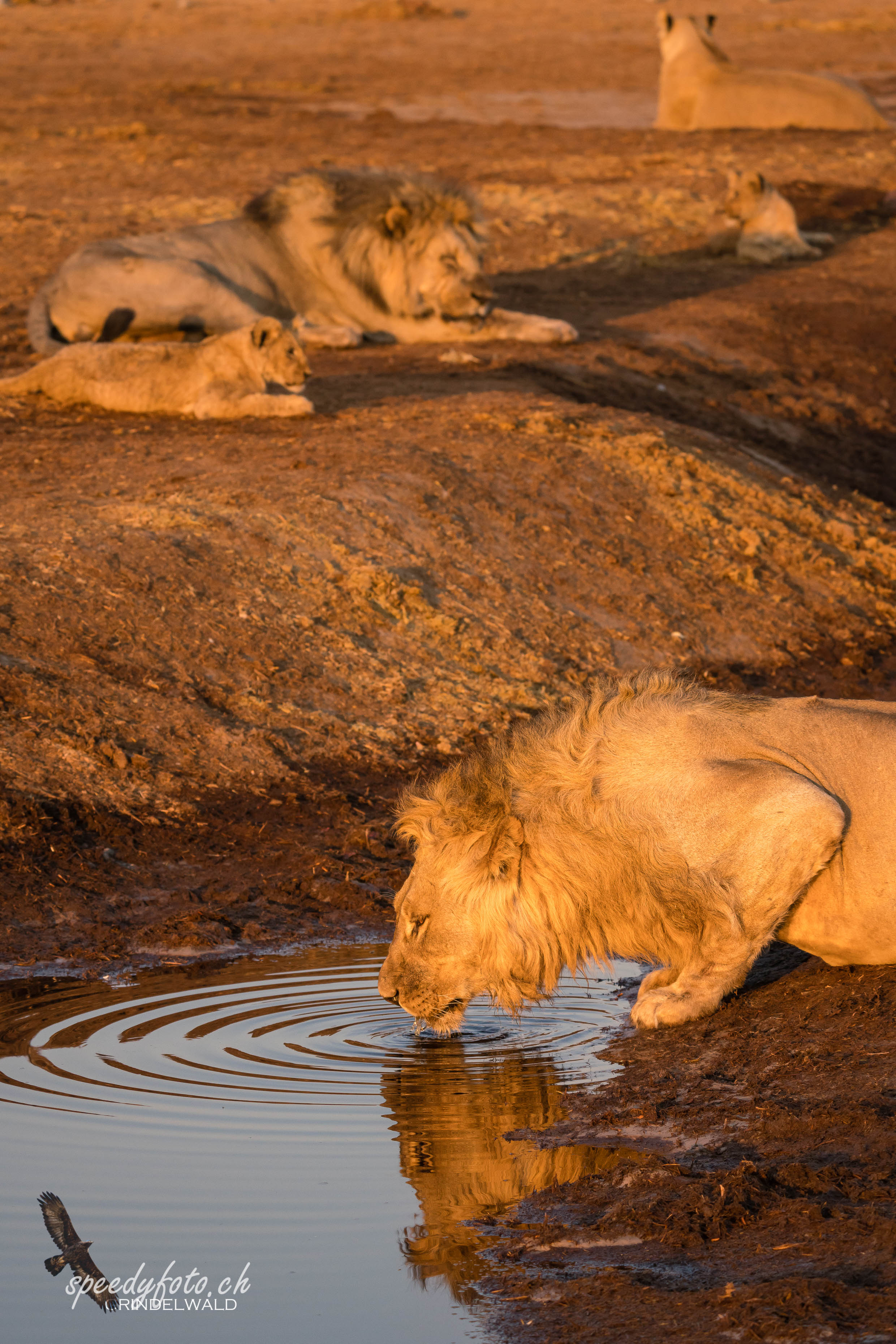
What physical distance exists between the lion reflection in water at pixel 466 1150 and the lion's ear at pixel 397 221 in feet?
31.6

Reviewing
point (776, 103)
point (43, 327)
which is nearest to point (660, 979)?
point (43, 327)

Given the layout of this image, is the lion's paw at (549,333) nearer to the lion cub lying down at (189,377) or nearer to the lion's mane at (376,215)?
the lion's mane at (376,215)

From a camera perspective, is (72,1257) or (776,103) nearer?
(72,1257)

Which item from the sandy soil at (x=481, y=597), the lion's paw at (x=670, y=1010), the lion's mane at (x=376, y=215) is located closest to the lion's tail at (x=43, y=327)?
the sandy soil at (x=481, y=597)

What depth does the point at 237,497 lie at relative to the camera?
29.8 feet

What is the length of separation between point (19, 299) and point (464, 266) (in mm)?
4050

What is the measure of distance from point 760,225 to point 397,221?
5249 millimetres

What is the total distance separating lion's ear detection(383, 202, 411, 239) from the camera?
1351 cm

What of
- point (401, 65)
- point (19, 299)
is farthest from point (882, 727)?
point (401, 65)

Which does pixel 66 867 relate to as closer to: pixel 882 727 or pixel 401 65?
pixel 882 727

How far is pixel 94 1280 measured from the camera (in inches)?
142

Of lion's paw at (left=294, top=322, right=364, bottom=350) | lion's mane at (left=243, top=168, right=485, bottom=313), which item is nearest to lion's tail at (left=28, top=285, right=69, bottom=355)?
lion's paw at (left=294, top=322, right=364, bottom=350)

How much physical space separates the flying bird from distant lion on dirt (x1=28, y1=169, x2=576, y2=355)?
31.1 feet

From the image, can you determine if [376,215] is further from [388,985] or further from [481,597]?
[388,985]
